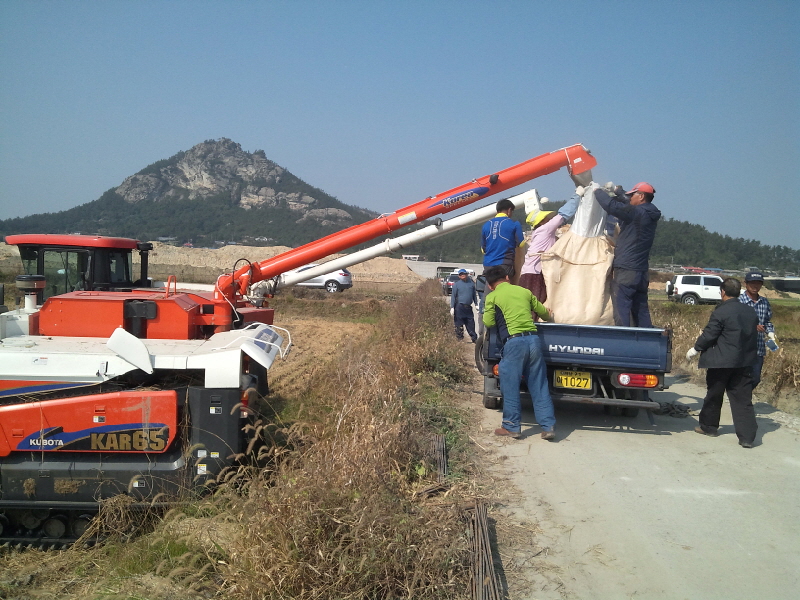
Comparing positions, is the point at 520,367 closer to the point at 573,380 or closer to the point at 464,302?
the point at 573,380

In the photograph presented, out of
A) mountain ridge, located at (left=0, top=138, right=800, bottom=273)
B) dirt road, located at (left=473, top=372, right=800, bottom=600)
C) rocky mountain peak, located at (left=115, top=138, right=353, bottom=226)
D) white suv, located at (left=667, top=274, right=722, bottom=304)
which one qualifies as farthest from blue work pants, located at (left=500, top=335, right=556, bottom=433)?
rocky mountain peak, located at (left=115, top=138, right=353, bottom=226)

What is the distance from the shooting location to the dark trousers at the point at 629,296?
283 inches

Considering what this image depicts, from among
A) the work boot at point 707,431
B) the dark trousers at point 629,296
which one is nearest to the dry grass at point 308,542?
the dark trousers at point 629,296

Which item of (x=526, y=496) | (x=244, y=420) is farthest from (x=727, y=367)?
(x=244, y=420)

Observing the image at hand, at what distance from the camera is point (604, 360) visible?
262 inches

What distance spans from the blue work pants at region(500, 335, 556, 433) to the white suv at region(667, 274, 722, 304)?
30580mm

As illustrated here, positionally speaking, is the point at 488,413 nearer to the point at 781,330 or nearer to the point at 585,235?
the point at 585,235

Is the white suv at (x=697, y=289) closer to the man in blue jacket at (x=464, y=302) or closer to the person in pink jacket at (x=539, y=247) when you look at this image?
the man in blue jacket at (x=464, y=302)

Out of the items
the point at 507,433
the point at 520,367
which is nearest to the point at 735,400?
the point at 520,367

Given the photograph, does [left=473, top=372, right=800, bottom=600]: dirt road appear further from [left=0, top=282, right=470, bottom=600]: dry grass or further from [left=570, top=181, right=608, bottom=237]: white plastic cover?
[left=570, top=181, right=608, bottom=237]: white plastic cover

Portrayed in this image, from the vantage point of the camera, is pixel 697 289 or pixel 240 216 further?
pixel 240 216

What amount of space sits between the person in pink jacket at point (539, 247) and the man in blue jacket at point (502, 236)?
20 cm

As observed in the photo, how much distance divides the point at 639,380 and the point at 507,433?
62.6 inches

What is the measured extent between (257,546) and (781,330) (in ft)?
73.3
